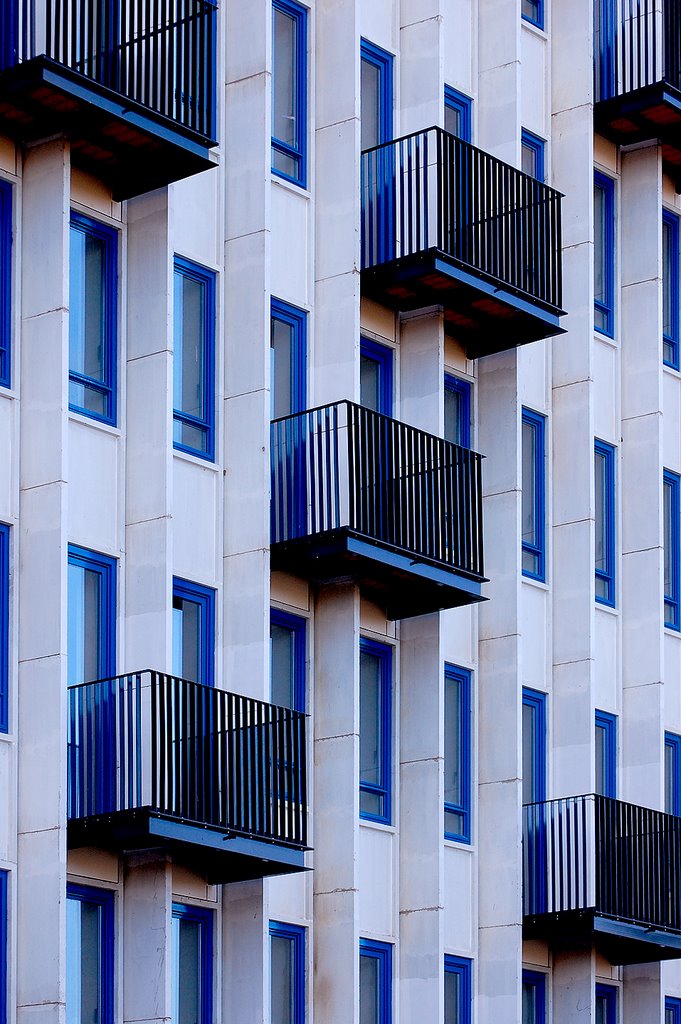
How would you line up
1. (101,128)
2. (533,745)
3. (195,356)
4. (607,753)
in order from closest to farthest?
(101,128)
(195,356)
(533,745)
(607,753)

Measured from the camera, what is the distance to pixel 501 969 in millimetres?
38594

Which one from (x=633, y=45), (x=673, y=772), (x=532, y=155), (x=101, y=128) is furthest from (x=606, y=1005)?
(x=101, y=128)

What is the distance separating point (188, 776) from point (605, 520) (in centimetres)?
1310

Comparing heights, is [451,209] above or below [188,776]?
above

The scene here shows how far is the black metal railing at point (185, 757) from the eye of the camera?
3164 centimetres

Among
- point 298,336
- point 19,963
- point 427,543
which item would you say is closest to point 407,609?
point 427,543

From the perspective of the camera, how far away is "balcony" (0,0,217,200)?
32.0 metres

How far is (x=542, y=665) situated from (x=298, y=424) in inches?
284

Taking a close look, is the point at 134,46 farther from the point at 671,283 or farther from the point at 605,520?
the point at 671,283

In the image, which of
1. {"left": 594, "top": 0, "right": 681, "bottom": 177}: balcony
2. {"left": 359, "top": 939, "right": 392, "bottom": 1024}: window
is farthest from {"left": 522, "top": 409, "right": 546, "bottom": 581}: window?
{"left": 359, "top": 939, "right": 392, "bottom": 1024}: window

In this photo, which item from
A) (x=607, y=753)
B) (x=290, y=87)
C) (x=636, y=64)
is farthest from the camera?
(x=636, y=64)

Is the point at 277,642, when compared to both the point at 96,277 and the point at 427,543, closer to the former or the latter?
the point at 427,543

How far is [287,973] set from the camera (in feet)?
116

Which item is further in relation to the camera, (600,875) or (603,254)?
(603,254)
